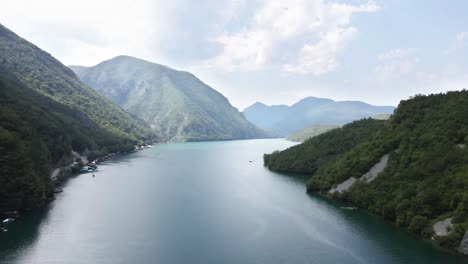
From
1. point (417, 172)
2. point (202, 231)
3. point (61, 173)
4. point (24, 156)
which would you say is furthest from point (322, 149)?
point (24, 156)

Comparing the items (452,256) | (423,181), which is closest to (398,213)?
(423,181)

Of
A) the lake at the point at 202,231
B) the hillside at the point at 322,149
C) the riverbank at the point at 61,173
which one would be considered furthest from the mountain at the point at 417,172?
the riverbank at the point at 61,173

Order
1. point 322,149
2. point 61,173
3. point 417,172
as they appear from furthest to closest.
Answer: point 322,149 → point 61,173 → point 417,172

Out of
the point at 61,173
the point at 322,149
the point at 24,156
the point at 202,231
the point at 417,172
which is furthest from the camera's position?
the point at 322,149

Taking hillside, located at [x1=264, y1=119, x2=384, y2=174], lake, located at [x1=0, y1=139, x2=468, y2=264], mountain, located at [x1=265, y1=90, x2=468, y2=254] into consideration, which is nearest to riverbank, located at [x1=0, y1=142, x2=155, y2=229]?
lake, located at [x1=0, y1=139, x2=468, y2=264]

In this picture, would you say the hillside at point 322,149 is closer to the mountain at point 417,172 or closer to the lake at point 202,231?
the mountain at point 417,172

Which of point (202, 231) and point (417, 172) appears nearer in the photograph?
point (202, 231)

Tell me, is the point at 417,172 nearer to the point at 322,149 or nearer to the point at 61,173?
the point at 322,149

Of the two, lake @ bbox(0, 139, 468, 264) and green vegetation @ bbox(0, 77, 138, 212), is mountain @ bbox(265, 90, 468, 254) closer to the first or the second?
lake @ bbox(0, 139, 468, 264)
